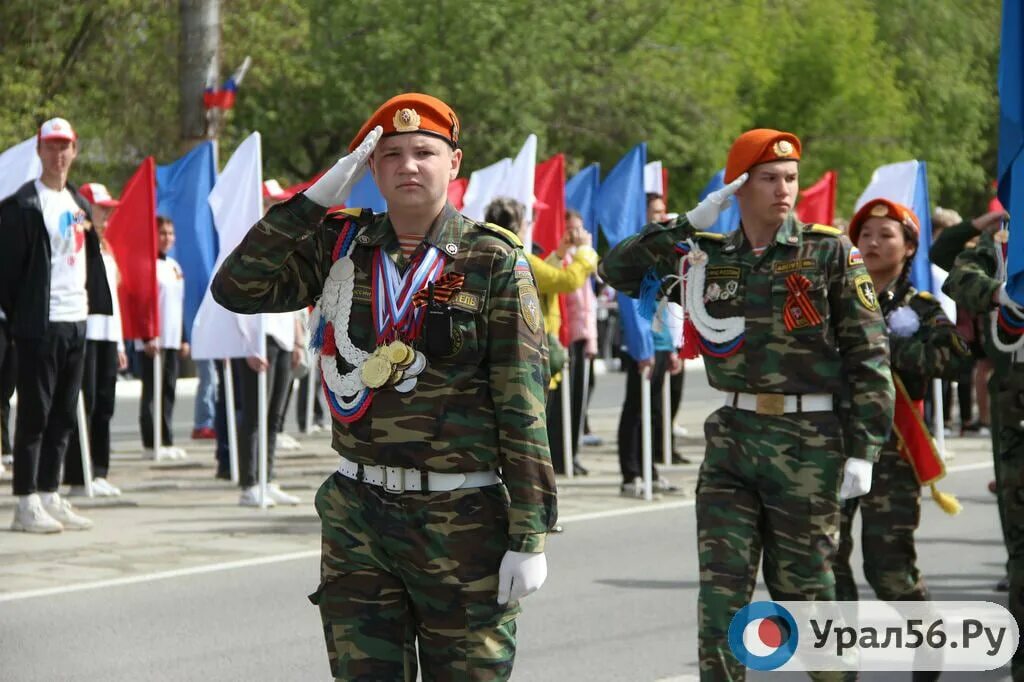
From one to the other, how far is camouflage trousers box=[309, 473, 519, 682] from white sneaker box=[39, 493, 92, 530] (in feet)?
21.7

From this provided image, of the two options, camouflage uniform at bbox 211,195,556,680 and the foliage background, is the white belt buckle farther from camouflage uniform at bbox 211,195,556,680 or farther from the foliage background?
the foliage background

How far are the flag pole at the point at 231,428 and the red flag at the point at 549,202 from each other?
302 centimetres

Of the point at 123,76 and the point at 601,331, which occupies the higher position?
the point at 123,76

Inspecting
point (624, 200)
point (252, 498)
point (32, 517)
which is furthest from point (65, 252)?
point (624, 200)

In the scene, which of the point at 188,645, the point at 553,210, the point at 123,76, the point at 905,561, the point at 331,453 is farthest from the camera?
the point at 123,76

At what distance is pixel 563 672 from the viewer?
7168 millimetres

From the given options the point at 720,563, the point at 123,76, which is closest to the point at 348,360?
the point at 720,563

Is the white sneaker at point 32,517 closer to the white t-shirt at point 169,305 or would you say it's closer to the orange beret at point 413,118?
the white t-shirt at point 169,305

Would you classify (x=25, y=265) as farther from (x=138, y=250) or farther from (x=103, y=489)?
(x=138, y=250)

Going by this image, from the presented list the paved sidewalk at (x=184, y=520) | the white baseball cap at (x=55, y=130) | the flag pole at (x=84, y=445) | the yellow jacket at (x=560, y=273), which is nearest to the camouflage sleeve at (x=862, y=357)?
the paved sidewalk at (x=184, y=520)

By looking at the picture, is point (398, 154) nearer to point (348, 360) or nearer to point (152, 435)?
point (348, 360)

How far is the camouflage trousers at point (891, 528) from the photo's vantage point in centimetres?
699

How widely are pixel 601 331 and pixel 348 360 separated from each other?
87.3 ft

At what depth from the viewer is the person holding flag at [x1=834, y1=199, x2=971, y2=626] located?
6.99 metres
